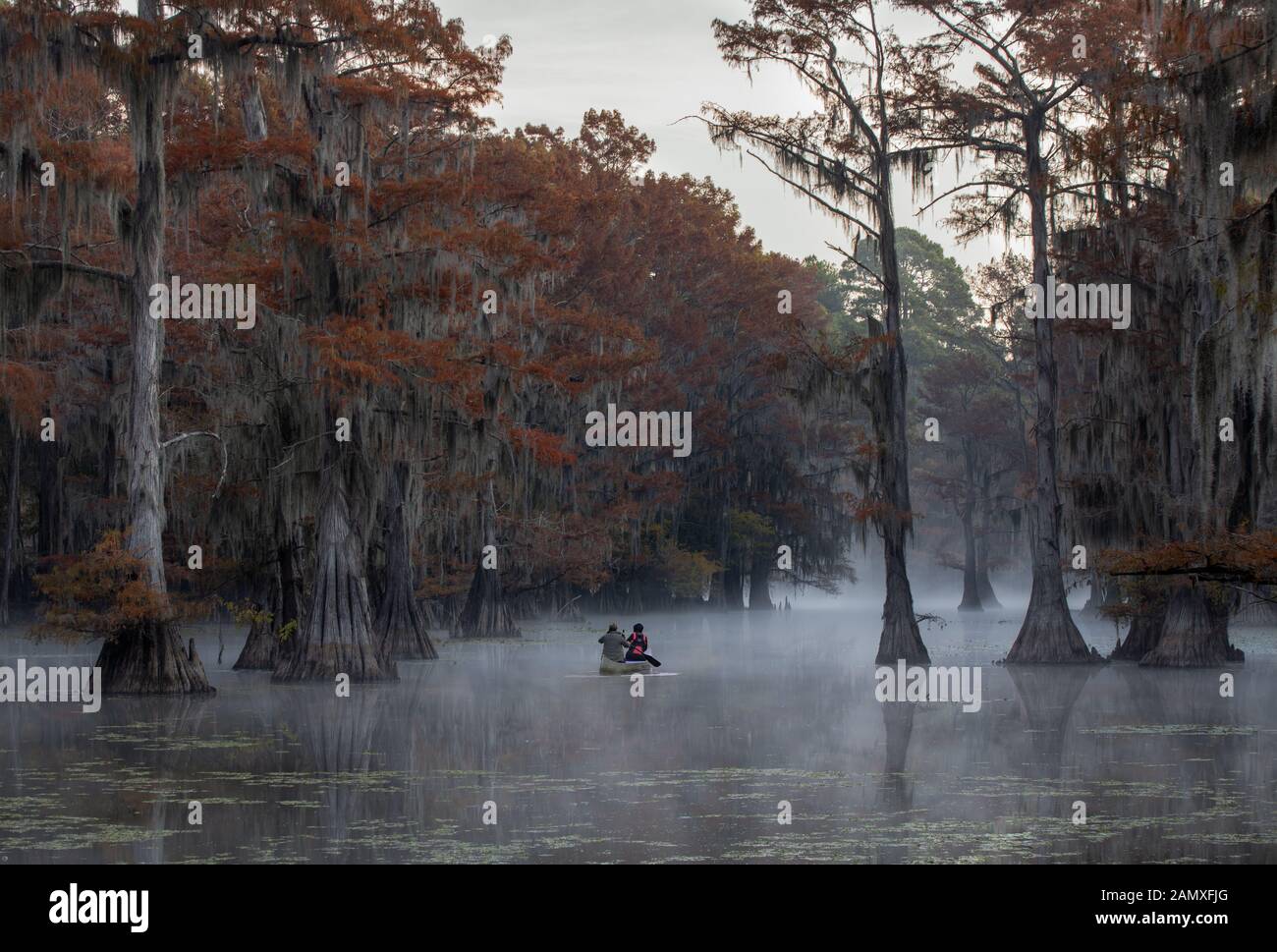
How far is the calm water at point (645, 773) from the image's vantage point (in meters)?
10.4

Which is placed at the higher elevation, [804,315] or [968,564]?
[804,315]

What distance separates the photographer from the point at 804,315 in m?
65.7

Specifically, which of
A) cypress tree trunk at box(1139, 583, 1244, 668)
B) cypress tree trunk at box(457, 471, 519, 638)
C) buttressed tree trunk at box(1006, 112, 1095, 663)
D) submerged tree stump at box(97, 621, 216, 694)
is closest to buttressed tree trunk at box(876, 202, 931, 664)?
buttressed tree trunk at box(1006, 112, 1095, 663)

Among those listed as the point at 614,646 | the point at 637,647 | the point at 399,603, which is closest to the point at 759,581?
the point at 399,603

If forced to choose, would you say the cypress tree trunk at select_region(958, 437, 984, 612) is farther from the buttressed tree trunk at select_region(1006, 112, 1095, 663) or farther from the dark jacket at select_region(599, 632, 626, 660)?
the dark jacket at select_region(599, 632, 626, 660)

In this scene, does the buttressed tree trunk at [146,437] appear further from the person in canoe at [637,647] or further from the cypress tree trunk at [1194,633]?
the cypress tree trunk at [1194,633]

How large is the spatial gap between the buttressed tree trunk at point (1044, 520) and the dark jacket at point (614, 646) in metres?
7.93

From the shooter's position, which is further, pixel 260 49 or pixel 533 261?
pixel 533 261

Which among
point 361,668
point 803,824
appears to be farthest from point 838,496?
point 803,824

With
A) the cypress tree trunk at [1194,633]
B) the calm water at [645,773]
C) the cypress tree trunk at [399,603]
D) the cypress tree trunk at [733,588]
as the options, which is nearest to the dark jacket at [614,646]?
the calm water at [645,773]

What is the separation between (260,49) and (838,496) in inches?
1383
